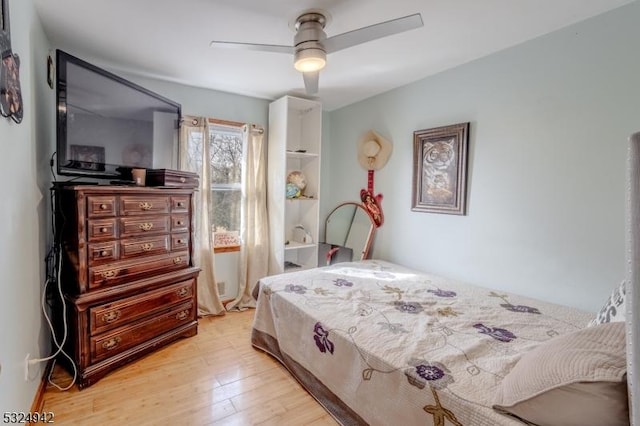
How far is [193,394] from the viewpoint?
187cm

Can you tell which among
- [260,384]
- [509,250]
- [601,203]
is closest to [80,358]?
[260,384]

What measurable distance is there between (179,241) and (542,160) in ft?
8.75

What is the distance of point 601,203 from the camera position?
1.76 metres

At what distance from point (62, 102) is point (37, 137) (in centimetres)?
27

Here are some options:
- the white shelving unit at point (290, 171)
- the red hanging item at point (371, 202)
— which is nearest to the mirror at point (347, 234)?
the red hanging item at point (371, 202)

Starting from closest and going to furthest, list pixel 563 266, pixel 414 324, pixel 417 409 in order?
pixel 417 409 < pixel 414 324 < pixel 563 266

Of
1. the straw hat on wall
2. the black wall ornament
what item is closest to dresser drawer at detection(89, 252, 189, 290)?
the black wall ornament

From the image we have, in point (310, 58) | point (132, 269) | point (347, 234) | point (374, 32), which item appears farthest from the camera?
point (347, 234)

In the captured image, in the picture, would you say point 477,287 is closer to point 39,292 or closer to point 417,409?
point 417,409

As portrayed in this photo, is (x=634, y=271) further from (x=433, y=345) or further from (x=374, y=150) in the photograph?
(x=374, y=150)

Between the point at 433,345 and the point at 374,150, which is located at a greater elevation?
the point at 374,150

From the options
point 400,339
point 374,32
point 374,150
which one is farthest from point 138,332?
point 374,150

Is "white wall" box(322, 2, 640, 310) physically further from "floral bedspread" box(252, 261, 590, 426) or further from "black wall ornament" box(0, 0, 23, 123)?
"black wall ornament" box(0, 0, 23, 123)

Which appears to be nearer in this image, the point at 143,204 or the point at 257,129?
the point at 143,204
